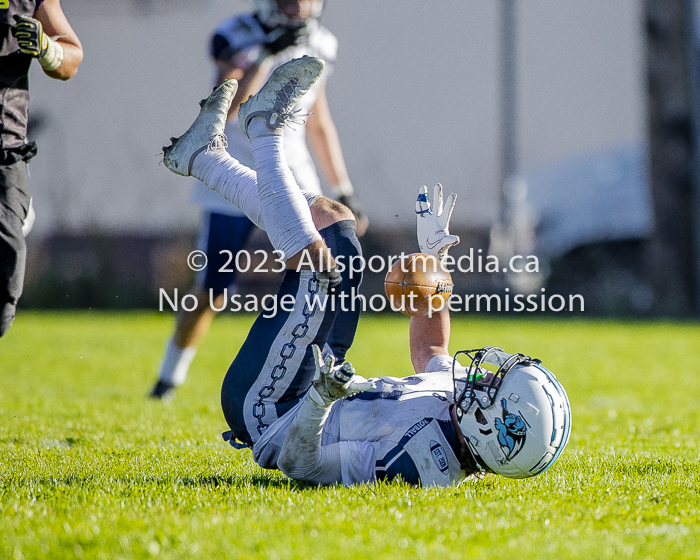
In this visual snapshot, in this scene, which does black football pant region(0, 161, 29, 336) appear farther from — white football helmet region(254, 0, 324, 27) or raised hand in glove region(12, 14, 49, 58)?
white football helmet region(254, 0, 324, 27)

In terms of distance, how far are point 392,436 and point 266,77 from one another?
8.15ft

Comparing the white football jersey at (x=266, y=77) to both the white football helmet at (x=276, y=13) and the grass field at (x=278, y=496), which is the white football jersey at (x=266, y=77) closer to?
the white football helmet at (x=276, y=13)

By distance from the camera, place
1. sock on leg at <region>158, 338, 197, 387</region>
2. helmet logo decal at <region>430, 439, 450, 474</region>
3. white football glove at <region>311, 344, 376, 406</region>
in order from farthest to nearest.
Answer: sock on leg at <region>158, 338, 197, 387</region>
helmet logo decal at <region>430, 439, 450, 474</region>
white football glove at <region>311, 344, 376, 406</region>

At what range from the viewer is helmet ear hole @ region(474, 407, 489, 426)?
2.43 metres

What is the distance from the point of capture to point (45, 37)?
118 inches

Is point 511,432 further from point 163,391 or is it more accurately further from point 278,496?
point 163,391

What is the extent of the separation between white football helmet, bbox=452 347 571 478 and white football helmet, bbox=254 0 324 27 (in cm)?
227

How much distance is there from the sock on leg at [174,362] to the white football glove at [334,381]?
9.02 feet

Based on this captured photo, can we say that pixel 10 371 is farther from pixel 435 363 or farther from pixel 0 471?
pixel 435 363

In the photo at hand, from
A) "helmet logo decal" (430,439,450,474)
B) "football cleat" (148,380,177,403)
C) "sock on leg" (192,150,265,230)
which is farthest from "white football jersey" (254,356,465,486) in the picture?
"football cleat" (148,380,177,403)

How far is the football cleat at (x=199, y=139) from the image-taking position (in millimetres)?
2863

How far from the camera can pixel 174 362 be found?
4.96 metres

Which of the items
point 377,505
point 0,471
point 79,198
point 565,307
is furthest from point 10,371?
point 565,307

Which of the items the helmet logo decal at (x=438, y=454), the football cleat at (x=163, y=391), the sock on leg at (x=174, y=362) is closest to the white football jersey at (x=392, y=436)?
the helmet logo decal at (x=438, y=454)
